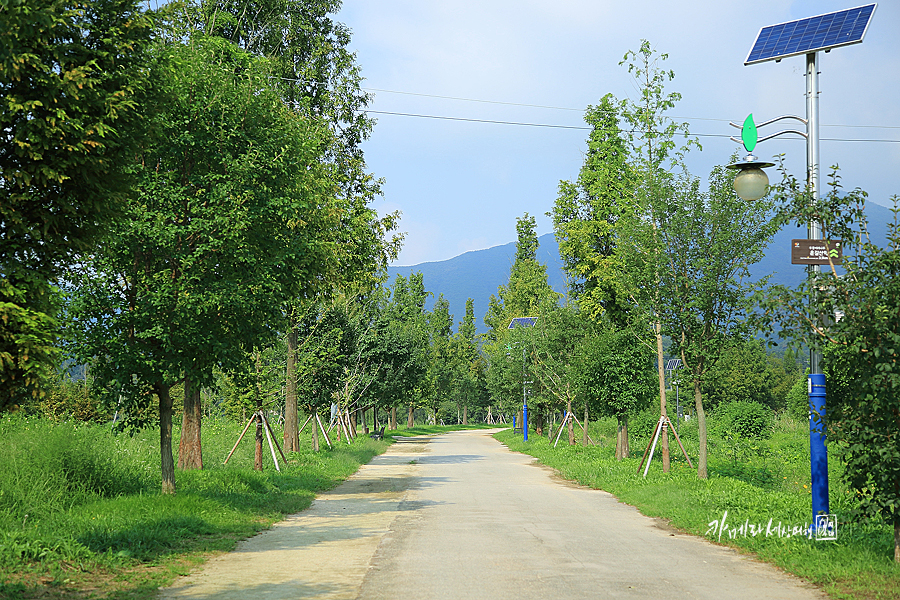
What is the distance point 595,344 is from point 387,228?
9.22m

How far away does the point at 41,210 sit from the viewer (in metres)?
7.67

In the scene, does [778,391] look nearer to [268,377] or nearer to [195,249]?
[268,377]

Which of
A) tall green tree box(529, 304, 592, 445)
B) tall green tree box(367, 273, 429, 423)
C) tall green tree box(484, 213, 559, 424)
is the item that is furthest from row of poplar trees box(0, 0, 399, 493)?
tall green tree box(484, 213, 559, 424)

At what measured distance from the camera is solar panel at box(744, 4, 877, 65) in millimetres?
11586

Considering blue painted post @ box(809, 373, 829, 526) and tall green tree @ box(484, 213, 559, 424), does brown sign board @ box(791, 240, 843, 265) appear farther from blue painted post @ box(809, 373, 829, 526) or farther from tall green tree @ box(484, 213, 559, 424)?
tall green tree @ box(484, 213, 559, 424)

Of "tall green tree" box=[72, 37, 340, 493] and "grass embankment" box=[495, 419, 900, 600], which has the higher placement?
"tall green tree" box=[72, 37, 340, 493]

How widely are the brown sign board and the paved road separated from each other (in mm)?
4077

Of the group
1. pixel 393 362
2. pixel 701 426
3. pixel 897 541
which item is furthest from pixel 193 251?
pixel 393 362

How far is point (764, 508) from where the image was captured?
12.9 meters

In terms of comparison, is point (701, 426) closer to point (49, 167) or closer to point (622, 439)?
point (622, 439)

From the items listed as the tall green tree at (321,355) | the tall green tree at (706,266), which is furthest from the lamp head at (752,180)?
the tall green tree at (321,355)

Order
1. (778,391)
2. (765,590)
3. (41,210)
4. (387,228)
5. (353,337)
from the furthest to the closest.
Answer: (778,391) → (353,337) → (387,228) → (765,590) → (41,210)

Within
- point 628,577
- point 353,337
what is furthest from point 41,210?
point 353,337

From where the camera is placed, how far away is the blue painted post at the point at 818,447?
33.9ft
